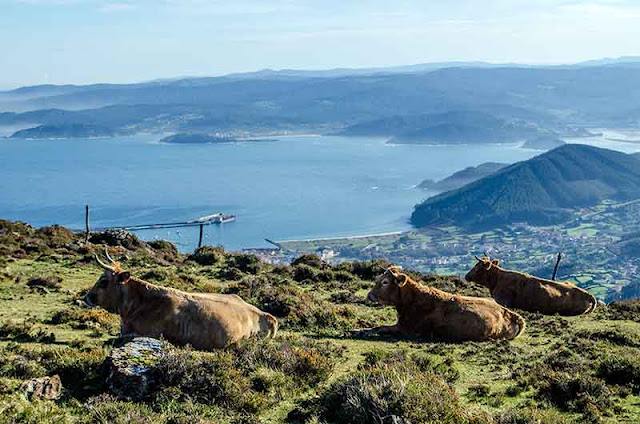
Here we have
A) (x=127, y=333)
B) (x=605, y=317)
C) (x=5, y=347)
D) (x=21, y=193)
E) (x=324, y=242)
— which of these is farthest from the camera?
(x=21, y=193)

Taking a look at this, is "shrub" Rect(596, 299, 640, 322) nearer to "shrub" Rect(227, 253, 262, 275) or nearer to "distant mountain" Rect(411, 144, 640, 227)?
"shrub" Rect(227, 253, 262, 275)

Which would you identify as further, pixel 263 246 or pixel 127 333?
pixel 263 246

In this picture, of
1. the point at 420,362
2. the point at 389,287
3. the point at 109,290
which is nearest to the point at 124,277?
the point at 109,290

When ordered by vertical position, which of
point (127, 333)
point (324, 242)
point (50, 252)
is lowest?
point (324, 242)

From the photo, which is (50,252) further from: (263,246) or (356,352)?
(263,246)

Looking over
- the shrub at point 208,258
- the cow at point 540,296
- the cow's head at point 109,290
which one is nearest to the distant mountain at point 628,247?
the shrub at point 208,258

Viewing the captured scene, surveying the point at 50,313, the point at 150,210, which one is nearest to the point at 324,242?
the point at 150,210

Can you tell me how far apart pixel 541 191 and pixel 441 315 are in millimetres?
165345

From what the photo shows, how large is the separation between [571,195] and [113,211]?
110 m

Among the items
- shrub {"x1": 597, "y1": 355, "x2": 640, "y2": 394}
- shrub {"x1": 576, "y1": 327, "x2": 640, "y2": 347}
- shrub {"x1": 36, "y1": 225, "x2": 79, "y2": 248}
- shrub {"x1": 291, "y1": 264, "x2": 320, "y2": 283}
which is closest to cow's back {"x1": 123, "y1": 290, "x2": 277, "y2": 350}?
shrub {"x1": 597, "y1": 355, "x2": 640, "y2": 394}

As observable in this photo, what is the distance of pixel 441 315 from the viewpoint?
1223 centimetres

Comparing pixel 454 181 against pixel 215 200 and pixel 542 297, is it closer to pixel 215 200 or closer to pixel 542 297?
pixel 215 200

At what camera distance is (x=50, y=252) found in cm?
2245

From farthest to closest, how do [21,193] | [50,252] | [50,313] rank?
[21,193] < [50,252] < [50,313]
